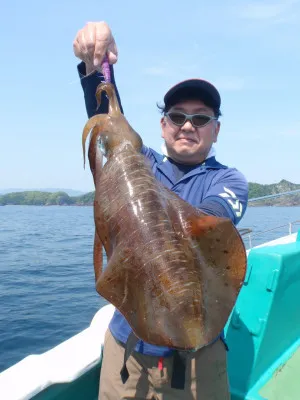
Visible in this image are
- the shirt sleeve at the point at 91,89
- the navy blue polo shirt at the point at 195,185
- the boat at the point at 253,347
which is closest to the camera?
the navy blue polo shirt at the point at 195,185

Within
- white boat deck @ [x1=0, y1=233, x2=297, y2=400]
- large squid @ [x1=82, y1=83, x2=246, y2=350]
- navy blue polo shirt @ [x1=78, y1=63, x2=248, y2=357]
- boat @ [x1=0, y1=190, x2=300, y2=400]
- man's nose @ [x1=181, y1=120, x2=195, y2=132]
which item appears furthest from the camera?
boat @ [x1=0, y1=190, x2=300, y2=400]

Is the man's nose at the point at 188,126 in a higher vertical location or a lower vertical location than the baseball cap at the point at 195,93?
lower

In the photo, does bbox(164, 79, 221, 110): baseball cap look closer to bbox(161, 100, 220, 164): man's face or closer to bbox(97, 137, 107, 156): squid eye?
bbox(161, 100, 220, 164): man's face

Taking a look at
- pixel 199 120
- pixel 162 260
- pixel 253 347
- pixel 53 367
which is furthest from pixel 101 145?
pixel 253 347

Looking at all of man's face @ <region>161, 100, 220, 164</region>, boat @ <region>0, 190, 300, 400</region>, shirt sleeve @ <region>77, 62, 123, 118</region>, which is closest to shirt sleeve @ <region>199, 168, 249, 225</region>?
man's face @ <region>161, 100, 220, 164</region>

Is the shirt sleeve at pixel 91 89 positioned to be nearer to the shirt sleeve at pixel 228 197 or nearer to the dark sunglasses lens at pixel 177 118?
the dark sunglasses lens at pixel 177 118

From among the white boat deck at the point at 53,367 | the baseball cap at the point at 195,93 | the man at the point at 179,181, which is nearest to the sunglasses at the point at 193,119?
the man at the point at 179,181

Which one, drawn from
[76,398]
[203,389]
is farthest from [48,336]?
[203,389]

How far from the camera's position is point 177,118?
2867 mm

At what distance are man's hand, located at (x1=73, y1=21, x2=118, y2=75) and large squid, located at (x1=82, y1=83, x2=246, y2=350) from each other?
3.39ft

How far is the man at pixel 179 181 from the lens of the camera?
2650 millimetres

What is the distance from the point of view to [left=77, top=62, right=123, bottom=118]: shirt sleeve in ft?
9.80

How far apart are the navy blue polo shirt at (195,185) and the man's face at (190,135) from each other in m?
0.11

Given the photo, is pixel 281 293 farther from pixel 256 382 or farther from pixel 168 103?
pixel 168 103
